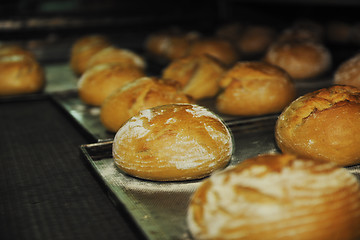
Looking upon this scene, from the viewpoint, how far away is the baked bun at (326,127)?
1.38 metres

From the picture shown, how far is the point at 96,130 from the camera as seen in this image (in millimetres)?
1938

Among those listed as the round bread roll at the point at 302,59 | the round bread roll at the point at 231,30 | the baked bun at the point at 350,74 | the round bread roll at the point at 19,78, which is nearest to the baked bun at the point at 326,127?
the baked bun at the point at 350,74

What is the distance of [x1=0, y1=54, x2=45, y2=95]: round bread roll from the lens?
8.77 feet

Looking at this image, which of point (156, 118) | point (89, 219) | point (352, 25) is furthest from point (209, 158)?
point (352, 25)

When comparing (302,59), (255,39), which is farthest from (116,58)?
(255,39)

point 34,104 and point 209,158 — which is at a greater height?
point 209,158

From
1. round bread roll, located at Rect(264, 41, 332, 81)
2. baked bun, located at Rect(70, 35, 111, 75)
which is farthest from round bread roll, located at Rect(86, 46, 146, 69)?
round bread roll, located at Rect(264, 41, 332, 81)

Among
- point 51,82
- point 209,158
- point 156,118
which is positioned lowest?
point 51,82

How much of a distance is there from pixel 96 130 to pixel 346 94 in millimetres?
1083

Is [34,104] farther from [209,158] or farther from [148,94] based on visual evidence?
[209,158]

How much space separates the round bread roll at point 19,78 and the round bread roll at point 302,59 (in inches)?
62.7

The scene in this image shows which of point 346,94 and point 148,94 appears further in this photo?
point 148,94

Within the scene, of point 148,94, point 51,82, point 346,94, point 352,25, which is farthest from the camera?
point 352,25

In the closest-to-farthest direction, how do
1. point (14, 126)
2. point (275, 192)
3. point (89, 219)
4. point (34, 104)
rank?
point (275, 192) → point (89, 219) → point (14, 126) → point (34, 104)
